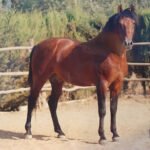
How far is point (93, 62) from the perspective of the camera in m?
6.40

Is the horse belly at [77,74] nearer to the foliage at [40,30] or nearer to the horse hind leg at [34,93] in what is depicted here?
the horse hind leg at [34,93]

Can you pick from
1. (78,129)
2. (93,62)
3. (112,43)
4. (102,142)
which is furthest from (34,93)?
(112,43)

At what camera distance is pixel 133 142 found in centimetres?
648

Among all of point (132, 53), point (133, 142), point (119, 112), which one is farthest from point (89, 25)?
point (133, 142)

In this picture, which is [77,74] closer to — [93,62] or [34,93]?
[93,62]

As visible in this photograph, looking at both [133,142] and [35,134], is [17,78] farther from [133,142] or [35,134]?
[133,142]

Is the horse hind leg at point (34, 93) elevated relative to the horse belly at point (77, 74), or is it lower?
lower

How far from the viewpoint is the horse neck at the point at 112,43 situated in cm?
636

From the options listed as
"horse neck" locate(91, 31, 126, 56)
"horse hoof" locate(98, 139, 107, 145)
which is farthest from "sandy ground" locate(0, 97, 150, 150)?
"horse neck" locate(91, 31, 126, 56)

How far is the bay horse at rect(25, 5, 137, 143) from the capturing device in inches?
247

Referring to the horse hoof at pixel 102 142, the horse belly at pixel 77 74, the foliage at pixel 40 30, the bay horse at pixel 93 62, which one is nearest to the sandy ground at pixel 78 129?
the horse hoof at pixel 102 142

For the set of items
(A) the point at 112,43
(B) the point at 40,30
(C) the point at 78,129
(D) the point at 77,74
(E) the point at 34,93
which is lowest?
(C) the point at 78,129

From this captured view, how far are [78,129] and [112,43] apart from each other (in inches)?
73.2

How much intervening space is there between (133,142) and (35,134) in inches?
66.2
